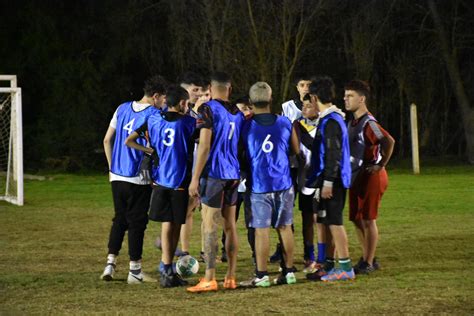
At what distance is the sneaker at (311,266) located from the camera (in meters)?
9.16

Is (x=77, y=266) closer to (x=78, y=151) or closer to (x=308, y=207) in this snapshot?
(x=308, y=207)

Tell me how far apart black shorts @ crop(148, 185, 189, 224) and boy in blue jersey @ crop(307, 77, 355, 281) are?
128cm

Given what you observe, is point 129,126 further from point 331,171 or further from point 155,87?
point 331,171

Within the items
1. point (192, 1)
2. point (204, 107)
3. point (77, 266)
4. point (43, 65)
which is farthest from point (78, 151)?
point (204, 107)

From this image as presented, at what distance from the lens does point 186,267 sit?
9047 millimetres

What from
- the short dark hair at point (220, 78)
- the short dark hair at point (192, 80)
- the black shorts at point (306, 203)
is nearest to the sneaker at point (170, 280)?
the black shorts at point (306, 203)

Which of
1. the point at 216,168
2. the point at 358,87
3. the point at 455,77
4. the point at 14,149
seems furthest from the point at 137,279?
the point at 455,77

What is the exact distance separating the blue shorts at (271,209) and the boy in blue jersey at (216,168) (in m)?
0.25

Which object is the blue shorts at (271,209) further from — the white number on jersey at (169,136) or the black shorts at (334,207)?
the white number on jersey at (169,136)

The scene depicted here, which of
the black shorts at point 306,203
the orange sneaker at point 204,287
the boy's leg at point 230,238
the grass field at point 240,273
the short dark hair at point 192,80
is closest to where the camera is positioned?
the grass field at point 240,273

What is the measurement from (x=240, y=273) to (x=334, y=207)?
1.37 m

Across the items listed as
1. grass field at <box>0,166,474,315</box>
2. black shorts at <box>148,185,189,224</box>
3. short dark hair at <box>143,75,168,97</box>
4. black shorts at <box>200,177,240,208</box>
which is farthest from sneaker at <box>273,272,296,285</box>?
short dark hair at <box>143,75,168,97</box>

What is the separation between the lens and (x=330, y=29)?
31.4m

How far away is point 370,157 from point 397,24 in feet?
79.7
